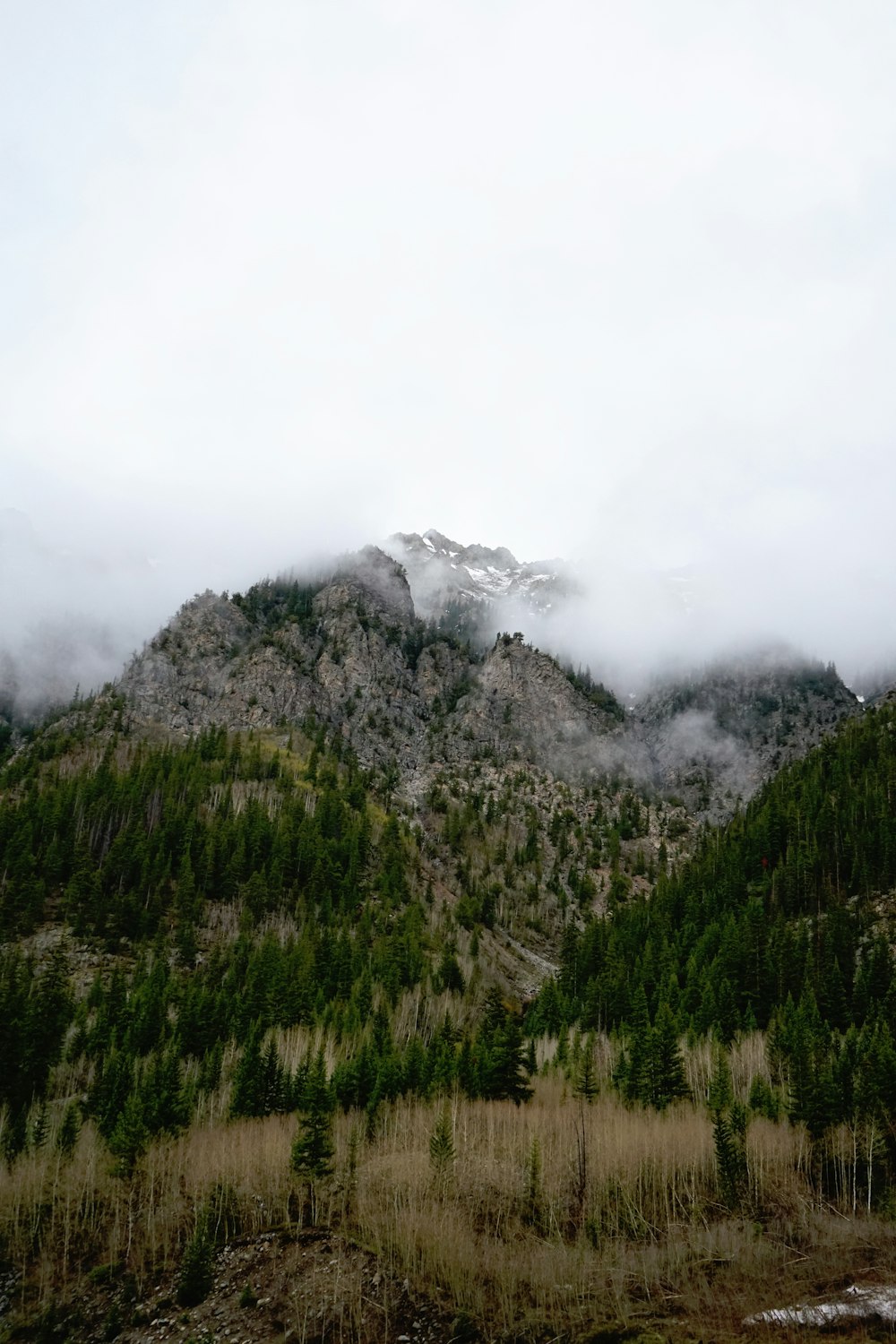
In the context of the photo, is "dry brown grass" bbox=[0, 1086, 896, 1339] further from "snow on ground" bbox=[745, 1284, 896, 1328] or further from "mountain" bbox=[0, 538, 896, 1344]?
"snow on ground" bbox=[745, 1284, 896, 1328]

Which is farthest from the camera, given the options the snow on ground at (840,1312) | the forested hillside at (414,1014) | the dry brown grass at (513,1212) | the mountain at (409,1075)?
the forested hillside at (414,1014)

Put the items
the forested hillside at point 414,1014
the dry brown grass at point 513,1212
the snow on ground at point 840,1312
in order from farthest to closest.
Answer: the forested hillside at point 414,1014
the dry brown grass at point 513,1212
the snow on ground at point 840,1312

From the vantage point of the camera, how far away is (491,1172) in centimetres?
4722

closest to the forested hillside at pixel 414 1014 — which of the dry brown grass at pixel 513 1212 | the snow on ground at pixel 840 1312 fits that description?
the dry brown grass at pixel 513 1212

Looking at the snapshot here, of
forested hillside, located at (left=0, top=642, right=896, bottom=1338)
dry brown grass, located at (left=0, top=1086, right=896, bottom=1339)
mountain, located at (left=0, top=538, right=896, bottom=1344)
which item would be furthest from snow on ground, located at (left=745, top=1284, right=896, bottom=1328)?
forested hillside, located at (left=0, top=642, right=896, bottom=1338)

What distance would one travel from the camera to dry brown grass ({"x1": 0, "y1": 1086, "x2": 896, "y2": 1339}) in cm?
3023

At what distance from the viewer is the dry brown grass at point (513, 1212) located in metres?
30.2

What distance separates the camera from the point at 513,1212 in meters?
43.3

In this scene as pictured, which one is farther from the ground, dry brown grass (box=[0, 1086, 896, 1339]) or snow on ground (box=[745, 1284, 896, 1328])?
snow on ground (box=[745, 1284, 896, 1328])

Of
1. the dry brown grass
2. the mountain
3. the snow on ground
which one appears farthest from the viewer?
the mountain

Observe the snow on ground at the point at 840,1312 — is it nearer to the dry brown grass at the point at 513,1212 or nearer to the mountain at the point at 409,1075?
the dry brown grass at the point at 513,1212

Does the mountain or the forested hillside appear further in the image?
the forested hillside

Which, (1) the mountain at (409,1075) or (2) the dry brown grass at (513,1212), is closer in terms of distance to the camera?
(2) the dry brown grass at (513,1212)

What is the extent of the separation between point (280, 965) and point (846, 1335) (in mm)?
82350
